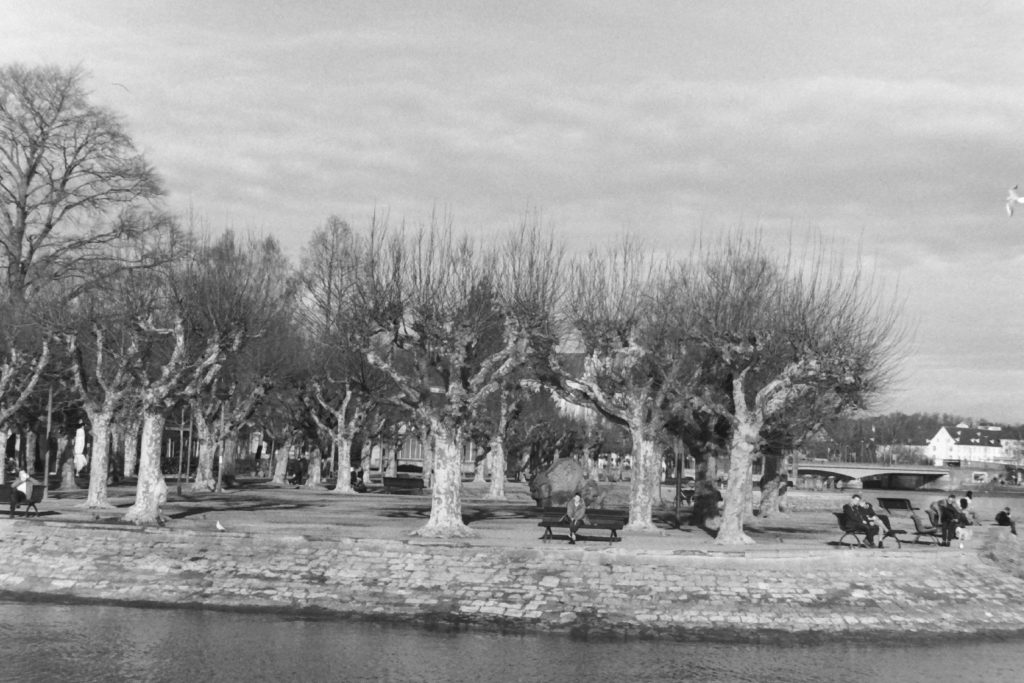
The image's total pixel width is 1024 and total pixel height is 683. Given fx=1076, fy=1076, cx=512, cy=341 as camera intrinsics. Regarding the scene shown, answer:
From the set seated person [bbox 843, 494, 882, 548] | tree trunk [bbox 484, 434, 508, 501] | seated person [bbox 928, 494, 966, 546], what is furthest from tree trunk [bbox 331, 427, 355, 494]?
seated person [bbox 928, 494, 966, 546]

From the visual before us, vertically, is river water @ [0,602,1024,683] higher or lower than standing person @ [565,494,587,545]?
lower

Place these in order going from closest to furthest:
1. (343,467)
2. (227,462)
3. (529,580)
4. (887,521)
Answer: (529,580)
(887,521)
(343,467)
(227,462)

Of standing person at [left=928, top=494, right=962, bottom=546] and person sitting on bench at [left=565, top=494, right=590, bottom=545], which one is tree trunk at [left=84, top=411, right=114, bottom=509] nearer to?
→ person sitting on bench at [left=565, top=494, right=590, bottom=545]

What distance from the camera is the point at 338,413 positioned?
180 feet

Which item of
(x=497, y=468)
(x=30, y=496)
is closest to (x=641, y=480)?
(x=30, y=496)

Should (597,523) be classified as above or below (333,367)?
below

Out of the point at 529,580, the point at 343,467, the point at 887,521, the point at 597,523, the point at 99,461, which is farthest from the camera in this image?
the point at 343,467

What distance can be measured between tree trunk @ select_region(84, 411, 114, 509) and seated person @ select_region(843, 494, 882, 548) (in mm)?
23281

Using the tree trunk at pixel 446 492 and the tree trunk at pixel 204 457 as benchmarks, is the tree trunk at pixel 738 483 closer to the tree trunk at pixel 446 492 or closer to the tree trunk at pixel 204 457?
the tree trunk at pixel 446 492

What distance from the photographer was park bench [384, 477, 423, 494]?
5769 cm

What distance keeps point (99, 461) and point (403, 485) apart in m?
24.0

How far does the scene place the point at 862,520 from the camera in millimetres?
29641

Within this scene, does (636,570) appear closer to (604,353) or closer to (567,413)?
(604,353)

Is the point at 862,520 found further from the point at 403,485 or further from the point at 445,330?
the point at 403,485
